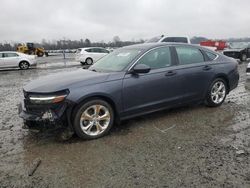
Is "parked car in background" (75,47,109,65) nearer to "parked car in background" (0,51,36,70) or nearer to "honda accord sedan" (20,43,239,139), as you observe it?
"parked car in background" (0,51,36,70)

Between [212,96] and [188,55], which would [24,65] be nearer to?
[188,55]

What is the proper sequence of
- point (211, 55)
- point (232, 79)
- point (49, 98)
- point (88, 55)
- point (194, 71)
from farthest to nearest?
point (88, 55)
point (232, 79)
point (211, 55)
point (194, 71)
point (49, 98)

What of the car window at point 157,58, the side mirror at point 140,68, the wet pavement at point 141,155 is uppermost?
the car window at point 157,58

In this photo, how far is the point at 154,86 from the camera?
4.98 metres

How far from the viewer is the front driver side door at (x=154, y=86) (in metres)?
4.72

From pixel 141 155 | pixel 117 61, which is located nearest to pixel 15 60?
pixel 117 61

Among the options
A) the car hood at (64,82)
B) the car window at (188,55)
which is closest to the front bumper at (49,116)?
the car hood at (64,82)

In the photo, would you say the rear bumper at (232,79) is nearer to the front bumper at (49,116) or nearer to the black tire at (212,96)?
the black tire at (212,96)

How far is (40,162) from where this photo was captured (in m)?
3.69

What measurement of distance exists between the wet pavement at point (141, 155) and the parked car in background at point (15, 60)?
1490 cm

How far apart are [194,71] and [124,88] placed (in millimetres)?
1863

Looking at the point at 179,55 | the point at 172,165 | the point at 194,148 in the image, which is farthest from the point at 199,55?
the point at 172,165

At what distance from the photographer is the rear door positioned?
550 cm

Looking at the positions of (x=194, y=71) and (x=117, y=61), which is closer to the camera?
(x=117, y=61)
